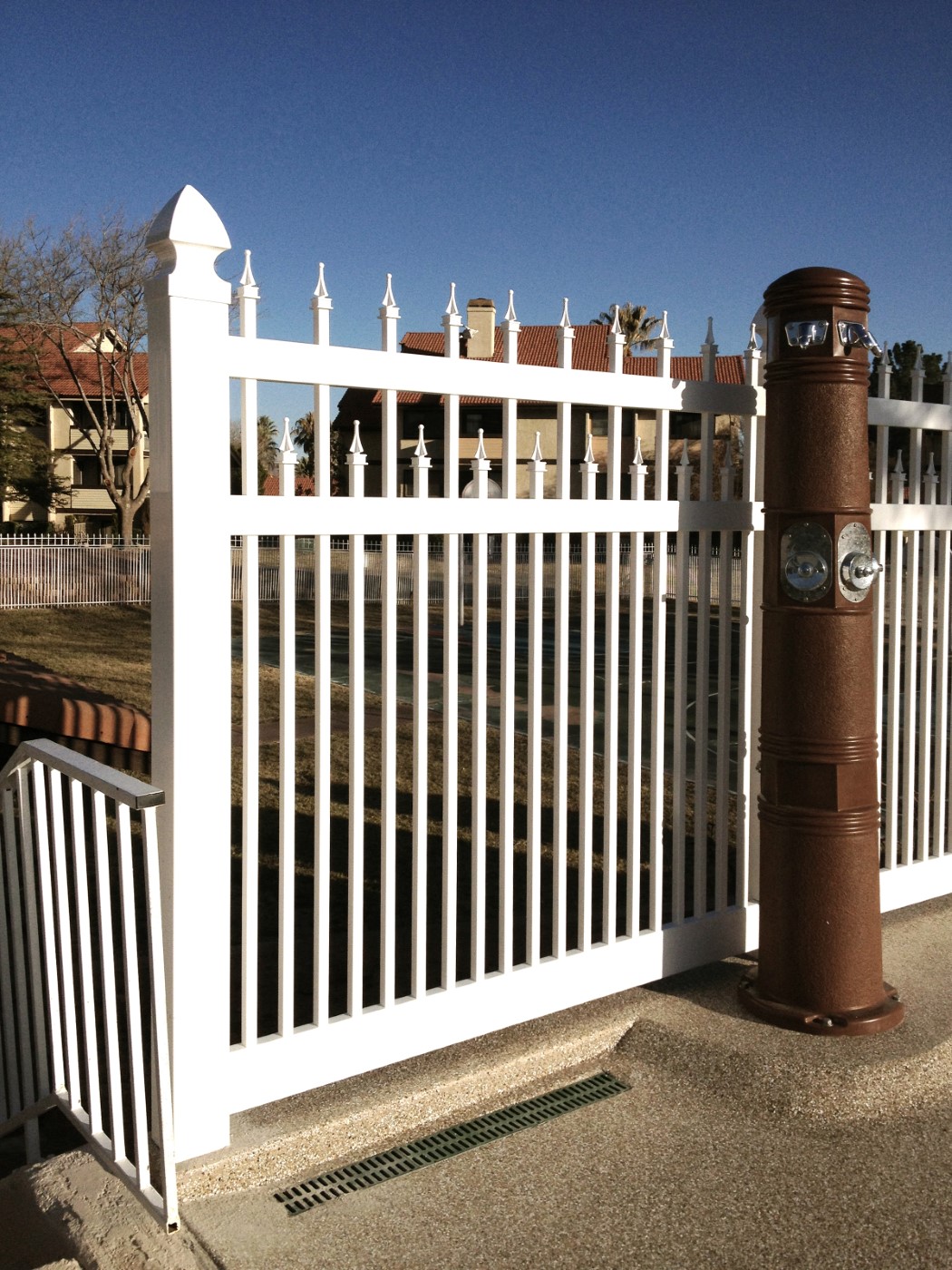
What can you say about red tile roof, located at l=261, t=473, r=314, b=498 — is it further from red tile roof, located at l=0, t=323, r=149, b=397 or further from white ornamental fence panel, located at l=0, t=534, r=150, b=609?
red tile roof, located at l=0, t=323, r=149, b=397

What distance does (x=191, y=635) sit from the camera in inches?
115

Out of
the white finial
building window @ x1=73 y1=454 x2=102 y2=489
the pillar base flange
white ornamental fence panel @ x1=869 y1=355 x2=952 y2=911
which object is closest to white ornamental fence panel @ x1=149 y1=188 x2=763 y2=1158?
the white finial

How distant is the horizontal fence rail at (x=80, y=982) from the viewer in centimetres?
256

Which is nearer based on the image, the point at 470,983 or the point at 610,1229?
the point at 610,1229

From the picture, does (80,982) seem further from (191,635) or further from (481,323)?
(481,323)

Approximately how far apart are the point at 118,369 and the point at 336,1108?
137ft

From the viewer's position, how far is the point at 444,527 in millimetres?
3422

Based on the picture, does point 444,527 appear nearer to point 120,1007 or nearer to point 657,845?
point 657,845

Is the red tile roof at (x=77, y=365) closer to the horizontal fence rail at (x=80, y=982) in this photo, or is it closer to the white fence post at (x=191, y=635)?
the horizontal fence rail at (x=80, y=982)

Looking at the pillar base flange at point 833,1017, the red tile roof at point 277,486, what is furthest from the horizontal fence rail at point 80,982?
the pillar base flange at point 833,1017

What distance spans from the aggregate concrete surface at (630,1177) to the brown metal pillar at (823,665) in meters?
0.20

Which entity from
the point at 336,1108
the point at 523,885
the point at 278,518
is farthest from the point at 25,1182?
the point at 523,885

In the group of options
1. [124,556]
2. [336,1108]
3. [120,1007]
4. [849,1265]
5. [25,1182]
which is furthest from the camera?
[124,556]

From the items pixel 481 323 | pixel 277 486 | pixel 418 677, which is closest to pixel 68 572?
pixel 481 323
